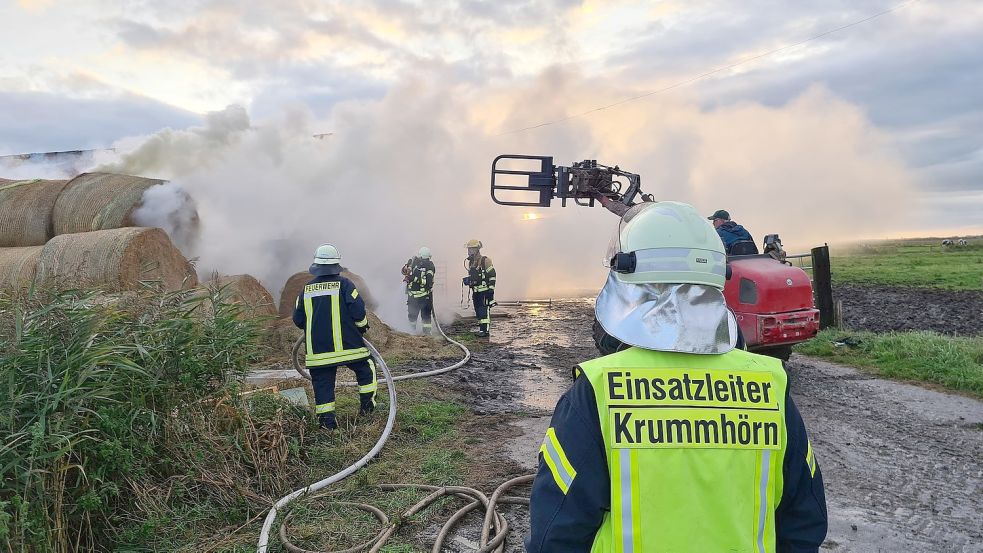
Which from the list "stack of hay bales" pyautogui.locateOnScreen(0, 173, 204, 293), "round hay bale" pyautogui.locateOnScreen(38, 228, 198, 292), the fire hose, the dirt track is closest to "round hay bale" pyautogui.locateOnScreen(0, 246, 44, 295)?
"stack of hay bales" pyautogui.locateOnScreen(0, 173, 204, 293)

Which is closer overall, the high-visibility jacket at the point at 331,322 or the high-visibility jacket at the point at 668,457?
the high-visibility jacket at the point at 668,457

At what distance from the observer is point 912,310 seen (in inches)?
582

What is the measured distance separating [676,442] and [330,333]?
496 centimetres

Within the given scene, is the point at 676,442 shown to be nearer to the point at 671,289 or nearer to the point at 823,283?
the point at 671,289

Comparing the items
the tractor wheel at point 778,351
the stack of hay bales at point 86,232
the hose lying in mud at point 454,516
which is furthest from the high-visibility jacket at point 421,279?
the hose lying in mud at point 454,516

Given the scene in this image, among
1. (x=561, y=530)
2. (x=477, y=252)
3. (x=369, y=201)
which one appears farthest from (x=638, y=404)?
(x=369, y=201)

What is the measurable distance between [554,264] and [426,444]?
18.5 m

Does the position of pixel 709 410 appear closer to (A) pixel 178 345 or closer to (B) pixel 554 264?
(A) pixel 178 345

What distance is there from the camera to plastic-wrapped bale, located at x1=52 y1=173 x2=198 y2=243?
9914 mm

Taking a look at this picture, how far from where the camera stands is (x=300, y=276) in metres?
11.3

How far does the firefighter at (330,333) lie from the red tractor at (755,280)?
2227 mm

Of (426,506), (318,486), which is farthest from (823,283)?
(318,486)

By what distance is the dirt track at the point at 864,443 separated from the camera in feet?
12.8

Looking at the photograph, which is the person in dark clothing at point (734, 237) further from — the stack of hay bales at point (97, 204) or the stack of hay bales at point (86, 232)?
the stack of hay bales at point (97, 204)
